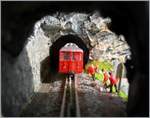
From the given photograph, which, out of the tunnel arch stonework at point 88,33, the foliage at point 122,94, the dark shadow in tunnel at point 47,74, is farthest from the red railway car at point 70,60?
the foliage at point 122,94

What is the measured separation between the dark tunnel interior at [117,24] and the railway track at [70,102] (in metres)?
3.36

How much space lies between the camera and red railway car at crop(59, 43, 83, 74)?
91.7 ft

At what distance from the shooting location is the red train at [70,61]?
27928 mm

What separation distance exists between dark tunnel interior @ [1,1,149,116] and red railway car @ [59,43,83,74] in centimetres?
1480

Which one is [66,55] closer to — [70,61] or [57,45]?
[70,61]

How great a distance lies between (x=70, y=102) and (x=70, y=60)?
10146mm

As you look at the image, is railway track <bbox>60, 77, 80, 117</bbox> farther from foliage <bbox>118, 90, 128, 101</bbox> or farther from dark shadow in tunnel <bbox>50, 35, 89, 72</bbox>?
dark shadow in tunnel <bbox>50, 35, 89, 72</bbox>

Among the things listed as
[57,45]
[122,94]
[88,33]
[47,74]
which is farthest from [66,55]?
[122,94]

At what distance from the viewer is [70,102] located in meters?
18.3

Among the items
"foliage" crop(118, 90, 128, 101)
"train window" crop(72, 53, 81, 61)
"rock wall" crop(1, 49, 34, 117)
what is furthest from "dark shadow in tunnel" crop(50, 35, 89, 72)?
"rock wall" crop(1, 49, 34, 117)

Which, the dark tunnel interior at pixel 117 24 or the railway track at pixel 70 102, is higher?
the dark tunnel interior at pixel 117 24

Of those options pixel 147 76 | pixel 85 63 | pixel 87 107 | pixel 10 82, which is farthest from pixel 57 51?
pixel 147 76

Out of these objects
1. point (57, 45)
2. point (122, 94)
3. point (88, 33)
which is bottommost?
point (122, 94)

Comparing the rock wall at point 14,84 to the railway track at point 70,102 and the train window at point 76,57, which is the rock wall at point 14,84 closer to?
the railway track at point 70,102
